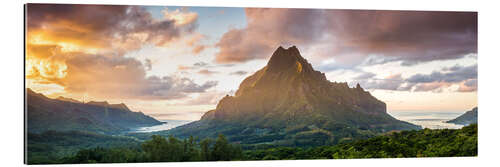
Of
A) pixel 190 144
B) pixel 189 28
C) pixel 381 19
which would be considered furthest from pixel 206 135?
pixel 381 19

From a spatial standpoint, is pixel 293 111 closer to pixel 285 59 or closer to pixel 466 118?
pixel 285 59

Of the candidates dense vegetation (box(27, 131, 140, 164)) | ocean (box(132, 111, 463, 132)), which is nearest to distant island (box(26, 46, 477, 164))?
dense vegetation (box(27, 131, 140, 164))

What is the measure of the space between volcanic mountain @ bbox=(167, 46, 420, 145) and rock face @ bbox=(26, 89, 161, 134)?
1.21m

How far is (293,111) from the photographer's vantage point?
557 inches

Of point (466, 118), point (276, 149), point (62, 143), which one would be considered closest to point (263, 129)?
point (276, 149)

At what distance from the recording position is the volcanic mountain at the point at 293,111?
13.5 meters

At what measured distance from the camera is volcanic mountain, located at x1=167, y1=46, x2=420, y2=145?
44.4ft

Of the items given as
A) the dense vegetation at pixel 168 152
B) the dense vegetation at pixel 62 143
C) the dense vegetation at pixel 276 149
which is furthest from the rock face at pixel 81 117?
the dense vegetation at pixel 168 152

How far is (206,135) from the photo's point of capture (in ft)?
43.6

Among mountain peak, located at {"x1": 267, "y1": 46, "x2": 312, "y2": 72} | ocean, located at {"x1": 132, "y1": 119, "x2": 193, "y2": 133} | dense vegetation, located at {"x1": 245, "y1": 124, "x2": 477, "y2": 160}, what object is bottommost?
dense vegetation, located at {"x1": 245, "y1": 124, "x2": 477, "y2": 160}

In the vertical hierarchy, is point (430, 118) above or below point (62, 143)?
above

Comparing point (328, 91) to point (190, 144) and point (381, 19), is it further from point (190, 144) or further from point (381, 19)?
point (190, 144)

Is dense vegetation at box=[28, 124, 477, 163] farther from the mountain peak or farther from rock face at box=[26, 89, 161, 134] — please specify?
the mountain peak

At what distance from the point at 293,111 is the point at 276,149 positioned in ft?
4.25
